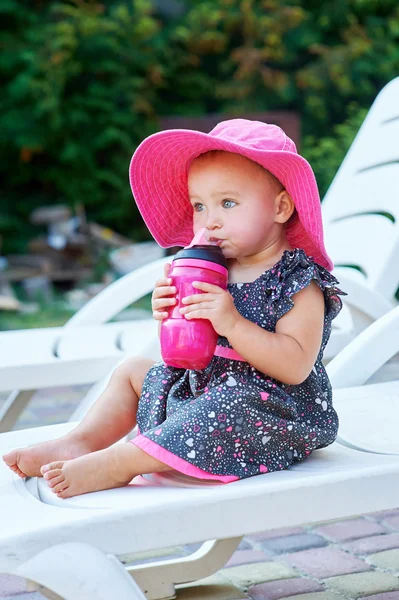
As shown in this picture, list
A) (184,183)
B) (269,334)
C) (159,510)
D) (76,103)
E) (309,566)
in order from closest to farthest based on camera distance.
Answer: (159,510) < (269,334) < (184,183) < (309,566) < (76,103)

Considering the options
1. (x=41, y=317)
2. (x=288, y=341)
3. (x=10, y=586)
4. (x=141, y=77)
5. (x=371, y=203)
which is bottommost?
(x=41, y=317)

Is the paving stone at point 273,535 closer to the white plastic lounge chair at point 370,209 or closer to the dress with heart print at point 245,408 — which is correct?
the white plastic lounge chair at point 370,209

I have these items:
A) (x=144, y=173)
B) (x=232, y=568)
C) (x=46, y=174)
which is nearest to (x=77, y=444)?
(x=144, y=173)

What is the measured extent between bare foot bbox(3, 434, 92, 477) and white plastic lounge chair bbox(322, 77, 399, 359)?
1.27 m

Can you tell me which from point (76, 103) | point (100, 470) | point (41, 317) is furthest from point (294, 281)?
point (76, 103)

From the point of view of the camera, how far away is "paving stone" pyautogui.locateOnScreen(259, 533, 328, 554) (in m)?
2.54

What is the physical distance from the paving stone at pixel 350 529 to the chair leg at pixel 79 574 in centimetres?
129

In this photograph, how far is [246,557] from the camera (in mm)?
2502

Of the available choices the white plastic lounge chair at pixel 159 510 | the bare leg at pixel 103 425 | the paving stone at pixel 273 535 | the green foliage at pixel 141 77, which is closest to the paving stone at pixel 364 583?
the paving stone at pixel 273 535

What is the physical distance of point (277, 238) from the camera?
1.94 m

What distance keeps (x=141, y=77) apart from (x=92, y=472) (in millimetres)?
6785

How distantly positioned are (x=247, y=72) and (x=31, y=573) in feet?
22.5

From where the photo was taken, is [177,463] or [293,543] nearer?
[177,463]

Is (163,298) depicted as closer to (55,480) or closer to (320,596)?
(55,480)
